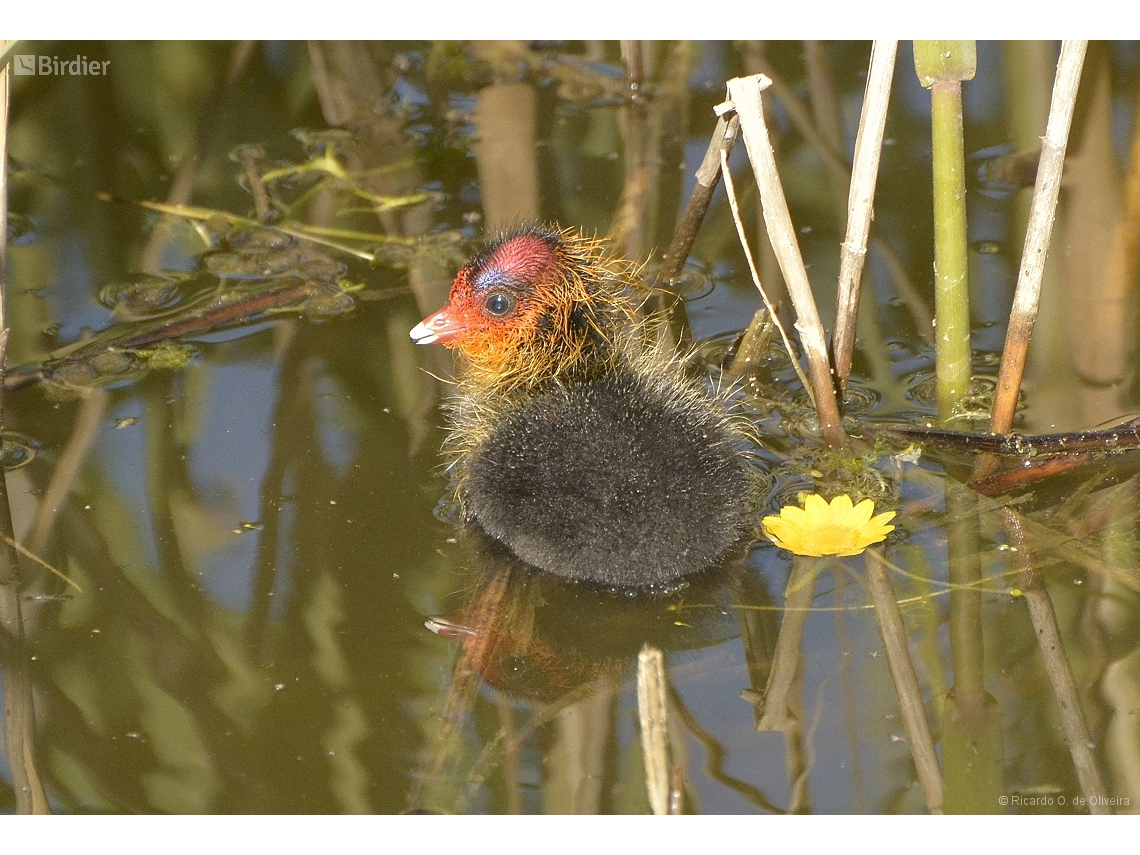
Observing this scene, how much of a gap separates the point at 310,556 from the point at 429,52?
2.55 meters

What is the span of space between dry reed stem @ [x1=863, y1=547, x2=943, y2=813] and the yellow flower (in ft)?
0.15

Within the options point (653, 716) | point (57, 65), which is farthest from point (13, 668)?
point (57, 65)

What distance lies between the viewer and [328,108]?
4.54 meters

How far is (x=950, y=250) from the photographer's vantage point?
2.86 metres

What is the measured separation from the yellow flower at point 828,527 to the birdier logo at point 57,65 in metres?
2.89

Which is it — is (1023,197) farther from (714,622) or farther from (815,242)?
(714,622)

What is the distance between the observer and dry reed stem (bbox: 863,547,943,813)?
88.8 inches

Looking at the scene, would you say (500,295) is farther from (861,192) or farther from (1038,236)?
(1038,236)

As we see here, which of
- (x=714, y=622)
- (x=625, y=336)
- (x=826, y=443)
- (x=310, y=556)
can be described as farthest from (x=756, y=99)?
(x=310, y=556)

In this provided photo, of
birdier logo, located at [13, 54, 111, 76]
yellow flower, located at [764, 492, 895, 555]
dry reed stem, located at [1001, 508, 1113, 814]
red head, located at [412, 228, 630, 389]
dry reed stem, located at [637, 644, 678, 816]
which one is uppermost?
birdier logo, located at [13, 54, 111, 76]

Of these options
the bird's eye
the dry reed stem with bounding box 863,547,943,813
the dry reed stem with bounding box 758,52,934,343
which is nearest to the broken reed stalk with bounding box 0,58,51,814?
A: the bird's eye

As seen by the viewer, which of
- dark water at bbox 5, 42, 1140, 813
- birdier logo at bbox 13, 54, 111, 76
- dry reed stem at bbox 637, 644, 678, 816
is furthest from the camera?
birdier logo at bbox 13, 54, 111, 76

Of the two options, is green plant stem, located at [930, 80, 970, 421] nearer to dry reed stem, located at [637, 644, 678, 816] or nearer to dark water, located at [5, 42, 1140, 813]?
dark water, located at [5, 42, 1140, 813]

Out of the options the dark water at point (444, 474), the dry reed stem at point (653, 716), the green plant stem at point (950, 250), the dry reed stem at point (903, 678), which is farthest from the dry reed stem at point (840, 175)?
the dry reed stem at point (653, 716)
